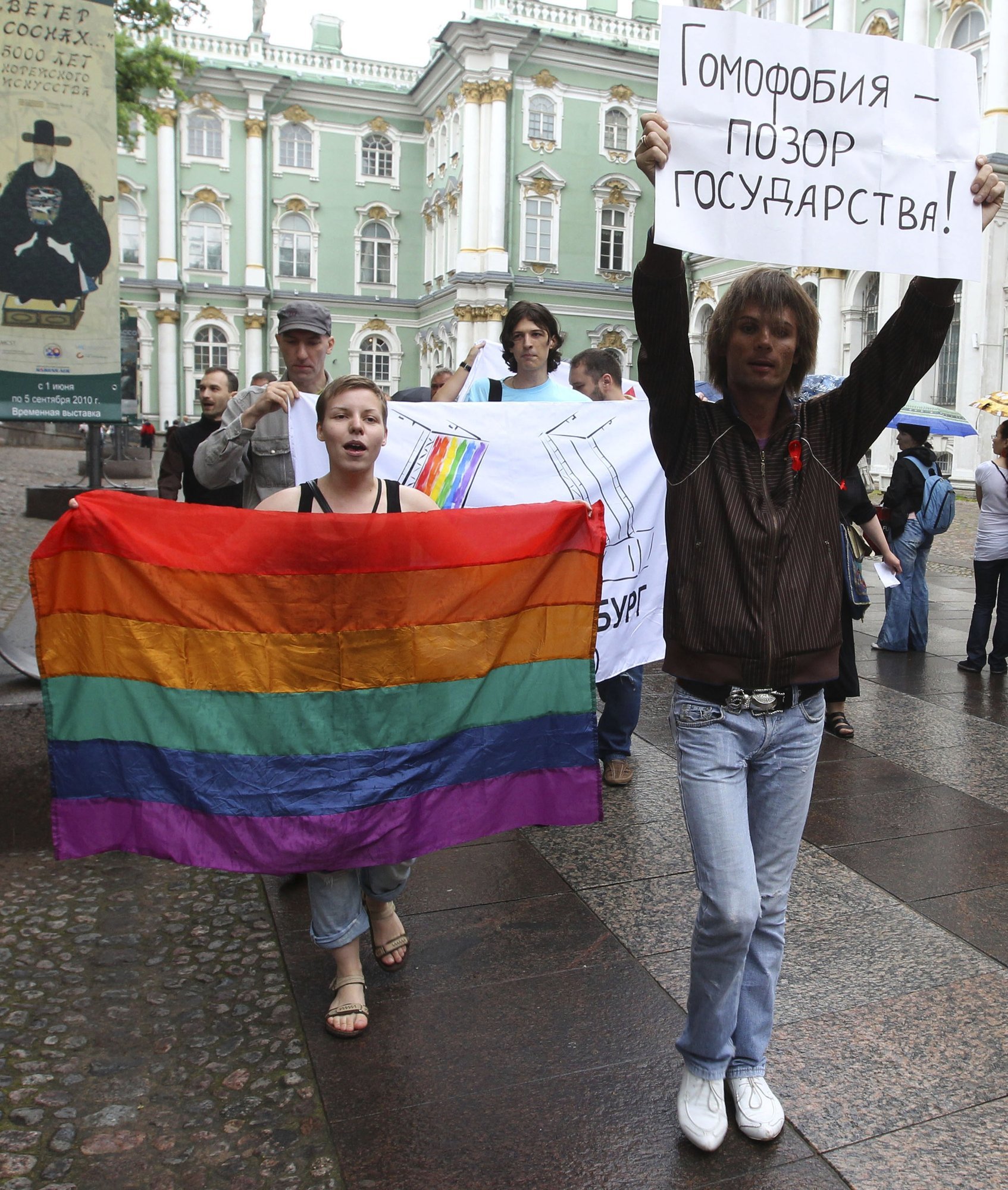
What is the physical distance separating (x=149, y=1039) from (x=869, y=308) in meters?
33.6

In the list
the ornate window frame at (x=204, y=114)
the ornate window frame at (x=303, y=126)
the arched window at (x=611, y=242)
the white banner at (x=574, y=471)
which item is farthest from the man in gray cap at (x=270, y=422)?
the ornate window frame at (x=303, y=126)

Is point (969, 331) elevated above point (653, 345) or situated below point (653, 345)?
Result: above

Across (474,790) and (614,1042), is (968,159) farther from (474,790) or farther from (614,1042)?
(614,1042)

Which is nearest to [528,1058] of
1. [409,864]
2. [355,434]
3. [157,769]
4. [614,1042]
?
[614,1042]

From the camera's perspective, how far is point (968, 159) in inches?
113

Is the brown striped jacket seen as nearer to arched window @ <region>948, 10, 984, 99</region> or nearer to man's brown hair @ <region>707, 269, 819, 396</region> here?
man's brown hair @ <region>707, 269, 819, 396</region>

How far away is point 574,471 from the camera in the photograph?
16.0 feet

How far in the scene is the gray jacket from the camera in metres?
4.07

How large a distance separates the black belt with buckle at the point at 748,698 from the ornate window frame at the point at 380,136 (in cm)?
5294

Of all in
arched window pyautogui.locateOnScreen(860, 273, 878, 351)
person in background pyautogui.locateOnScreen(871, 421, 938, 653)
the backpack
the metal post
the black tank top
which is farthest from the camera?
arched window pyautogui.locateOnScreen(860, 273, 878, 351)

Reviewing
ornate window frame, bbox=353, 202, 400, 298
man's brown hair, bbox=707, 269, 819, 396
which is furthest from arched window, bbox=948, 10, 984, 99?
man's brown hair, bbox=707, 269, 819, 396

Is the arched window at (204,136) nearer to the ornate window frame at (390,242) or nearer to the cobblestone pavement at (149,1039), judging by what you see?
the ornate window frame at (390,242)

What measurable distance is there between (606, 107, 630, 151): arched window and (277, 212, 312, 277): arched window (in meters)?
14.0

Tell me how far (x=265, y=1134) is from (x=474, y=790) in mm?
1036
